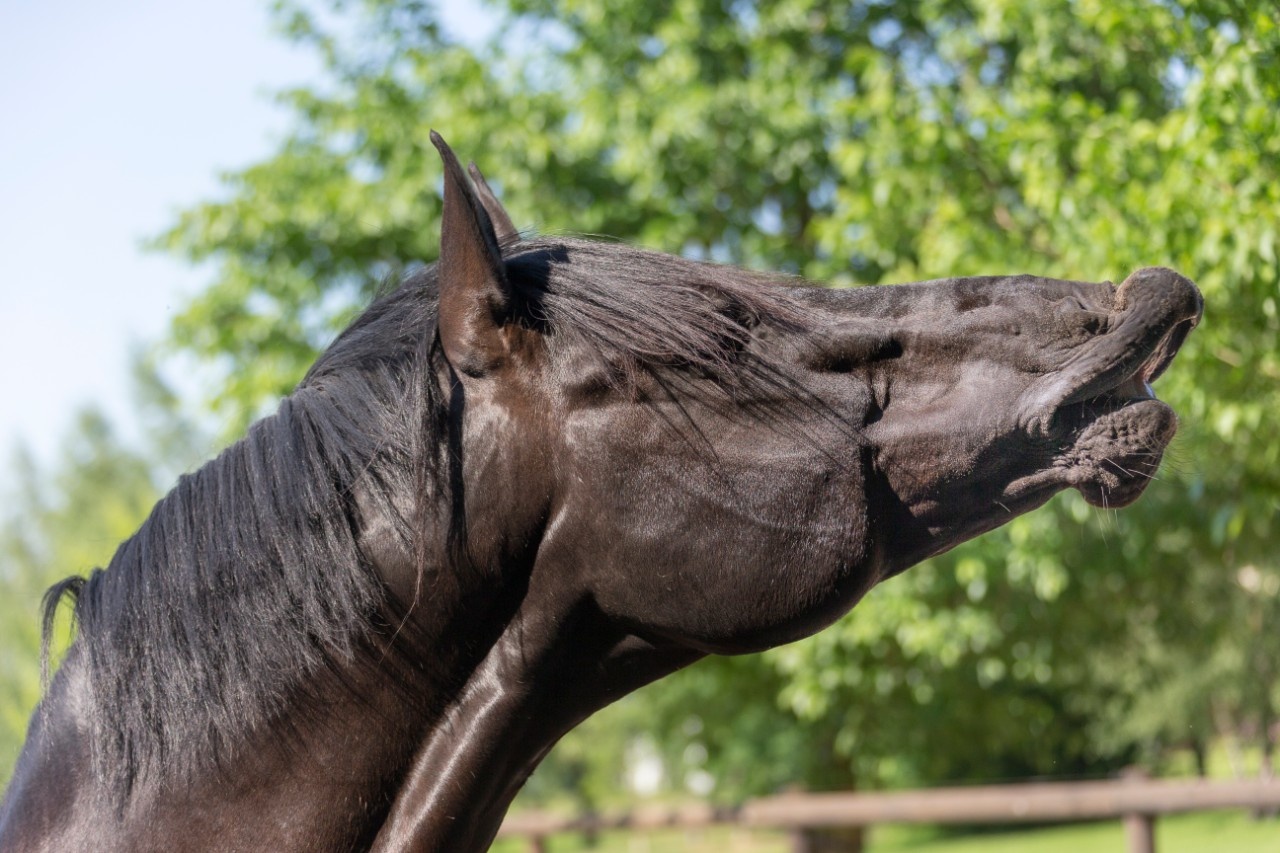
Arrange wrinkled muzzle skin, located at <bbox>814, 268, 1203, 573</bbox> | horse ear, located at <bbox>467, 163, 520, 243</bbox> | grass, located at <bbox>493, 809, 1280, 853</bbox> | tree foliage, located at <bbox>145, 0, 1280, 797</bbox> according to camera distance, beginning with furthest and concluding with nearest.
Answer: grass, located at <bbox>493, 809, 1280, 853</bbox>
tree foliage, located at <bbox>145, 0, 1280, 797</bbox>
horse ear, located at <bbox>467, 163, 520, 243</bbox>
wrinkled muzzle skin, located at <bbox>814, 268, 1203, 573</bbox>

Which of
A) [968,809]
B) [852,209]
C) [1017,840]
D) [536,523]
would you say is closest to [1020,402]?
[536,523]

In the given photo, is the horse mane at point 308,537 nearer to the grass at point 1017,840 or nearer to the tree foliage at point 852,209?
the tree foliage at point 852,209

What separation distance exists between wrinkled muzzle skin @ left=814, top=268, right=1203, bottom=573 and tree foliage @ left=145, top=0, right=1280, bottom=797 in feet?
11.1

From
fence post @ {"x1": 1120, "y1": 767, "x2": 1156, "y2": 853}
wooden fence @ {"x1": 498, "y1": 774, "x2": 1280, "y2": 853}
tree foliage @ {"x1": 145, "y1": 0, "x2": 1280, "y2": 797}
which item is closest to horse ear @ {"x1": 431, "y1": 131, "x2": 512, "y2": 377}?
tree foliage @ {"x1": 145, "y1": 0, "x2": 1280, "y2": 797}

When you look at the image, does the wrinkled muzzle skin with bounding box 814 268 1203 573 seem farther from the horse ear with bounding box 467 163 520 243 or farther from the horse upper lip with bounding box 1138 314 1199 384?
the horse ear with bounding box 467 163 520 243

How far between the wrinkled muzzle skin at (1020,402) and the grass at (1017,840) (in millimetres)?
15389

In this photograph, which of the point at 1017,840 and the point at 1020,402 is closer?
the point at 1020,402


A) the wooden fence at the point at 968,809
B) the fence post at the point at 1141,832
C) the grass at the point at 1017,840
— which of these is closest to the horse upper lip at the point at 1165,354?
the wooden fence at the point at 968,809

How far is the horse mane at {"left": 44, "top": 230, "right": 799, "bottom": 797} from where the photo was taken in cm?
140

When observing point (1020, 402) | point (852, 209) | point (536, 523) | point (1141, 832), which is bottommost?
point (1141, 832)

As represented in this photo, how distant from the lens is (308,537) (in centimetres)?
142

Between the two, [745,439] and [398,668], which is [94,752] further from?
[745,439]

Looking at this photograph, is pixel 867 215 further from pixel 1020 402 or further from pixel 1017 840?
pixel 1017 840

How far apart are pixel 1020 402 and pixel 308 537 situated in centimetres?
87
